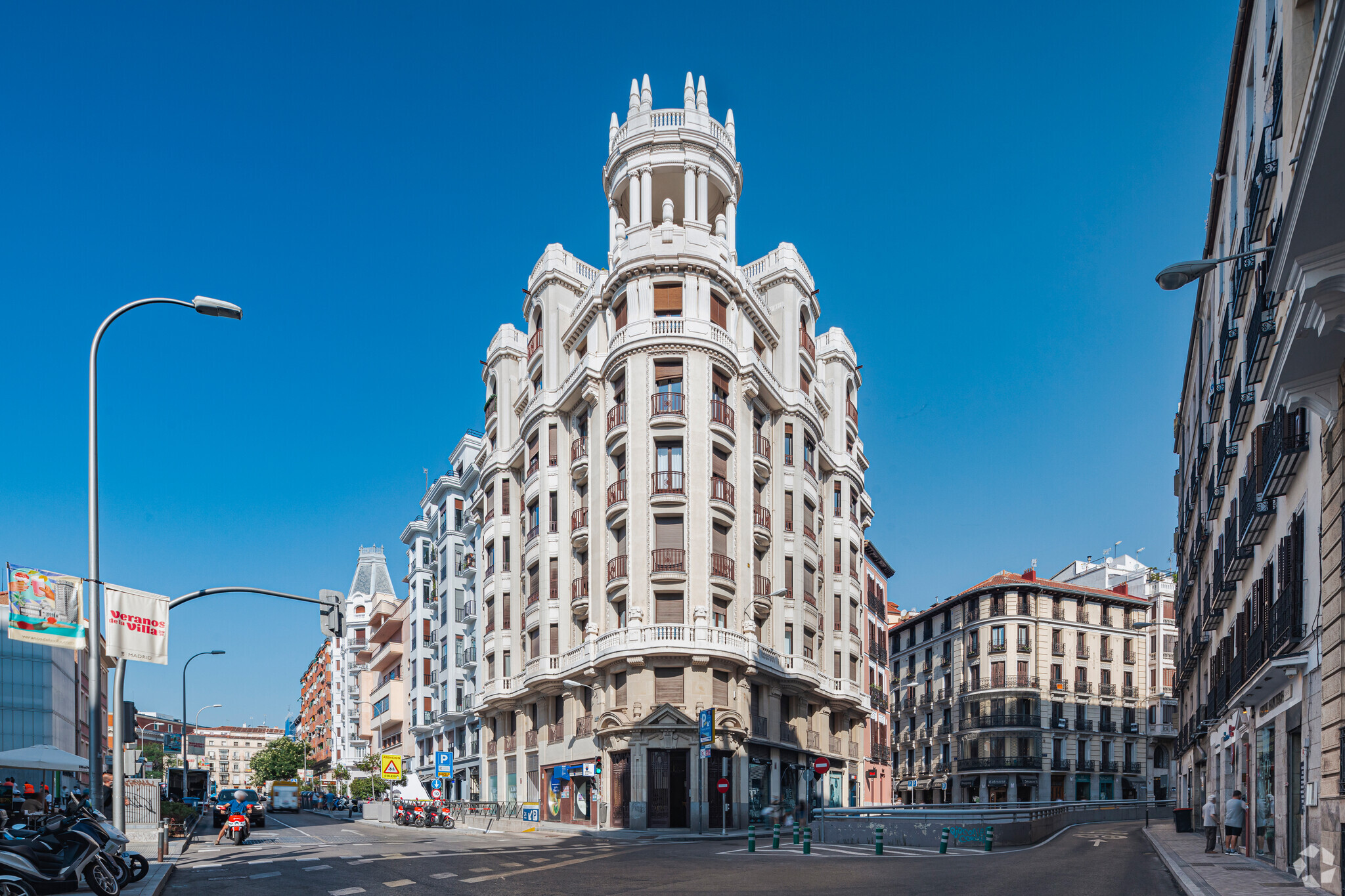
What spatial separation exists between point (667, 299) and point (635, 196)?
21.1ft

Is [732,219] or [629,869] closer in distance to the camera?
[629,869]

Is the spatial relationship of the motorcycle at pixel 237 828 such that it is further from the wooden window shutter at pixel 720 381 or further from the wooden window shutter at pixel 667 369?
the wooden window shutter at pixel 720 381

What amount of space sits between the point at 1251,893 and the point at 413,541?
2956 inches

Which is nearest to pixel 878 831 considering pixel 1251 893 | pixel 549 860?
pixel 549 860

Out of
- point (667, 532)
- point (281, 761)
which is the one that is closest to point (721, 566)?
point (667, 532)

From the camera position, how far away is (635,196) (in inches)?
1898

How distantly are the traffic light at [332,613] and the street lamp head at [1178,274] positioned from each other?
52.4ft

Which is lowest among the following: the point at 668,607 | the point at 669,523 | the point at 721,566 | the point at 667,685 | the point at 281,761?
the point at 281,761

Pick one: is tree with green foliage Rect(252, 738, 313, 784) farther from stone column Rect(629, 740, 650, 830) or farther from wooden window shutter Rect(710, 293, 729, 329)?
wooden window shutter Rect(710, 293, 729, 329)

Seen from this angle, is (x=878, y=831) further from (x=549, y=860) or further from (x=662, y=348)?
(x=662, y=348)

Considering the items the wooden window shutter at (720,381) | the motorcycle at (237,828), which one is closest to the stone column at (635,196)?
the wooden window shutter at (720,381)

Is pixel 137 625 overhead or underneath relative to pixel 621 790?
overhead

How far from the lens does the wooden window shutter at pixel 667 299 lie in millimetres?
44500

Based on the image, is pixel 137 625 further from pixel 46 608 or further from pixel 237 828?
pixel 237 828
